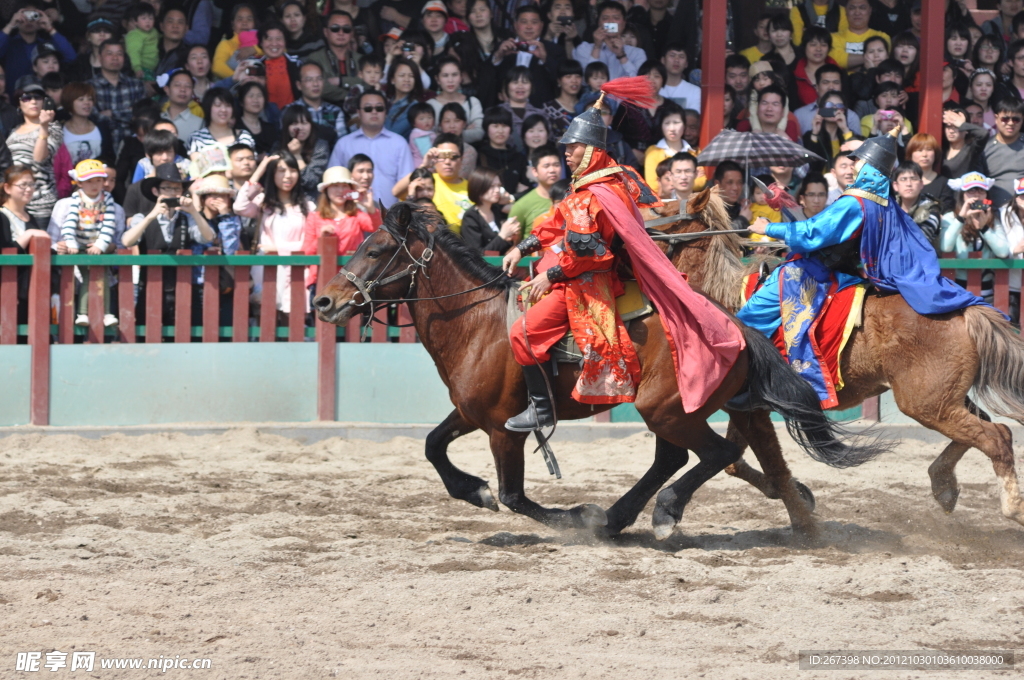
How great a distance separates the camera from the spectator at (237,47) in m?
11.2

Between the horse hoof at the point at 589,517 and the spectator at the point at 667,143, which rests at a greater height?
the spectator at the point at 667,143

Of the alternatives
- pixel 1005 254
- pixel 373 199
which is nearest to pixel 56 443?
pixel 373 199

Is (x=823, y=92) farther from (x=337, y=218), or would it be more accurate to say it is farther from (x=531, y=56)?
(x=337, y=218)

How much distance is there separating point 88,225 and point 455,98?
363 cm

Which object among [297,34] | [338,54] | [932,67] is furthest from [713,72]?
[297,34]

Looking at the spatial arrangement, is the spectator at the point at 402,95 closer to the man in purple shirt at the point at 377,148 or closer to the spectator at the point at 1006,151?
the man in purple shirt at the point at 377,148

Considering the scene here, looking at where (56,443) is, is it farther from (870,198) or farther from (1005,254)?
(1005,254)

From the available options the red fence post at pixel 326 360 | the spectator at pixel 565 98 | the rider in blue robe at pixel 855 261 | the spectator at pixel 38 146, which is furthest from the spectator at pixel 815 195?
the spectator at pixel 38 146

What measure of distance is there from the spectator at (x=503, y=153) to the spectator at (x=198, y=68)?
2.63 meters

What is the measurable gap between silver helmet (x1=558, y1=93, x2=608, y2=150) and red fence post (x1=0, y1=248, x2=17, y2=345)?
200 inches

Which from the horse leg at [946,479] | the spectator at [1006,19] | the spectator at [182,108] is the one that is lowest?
the horse leg at [946,479]

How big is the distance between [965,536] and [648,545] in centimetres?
183

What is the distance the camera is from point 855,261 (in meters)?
6.64

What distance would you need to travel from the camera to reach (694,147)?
11.4 m
